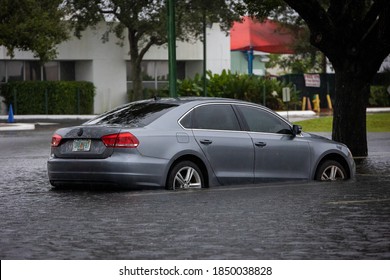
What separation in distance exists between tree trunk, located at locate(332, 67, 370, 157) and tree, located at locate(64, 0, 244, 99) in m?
29.4

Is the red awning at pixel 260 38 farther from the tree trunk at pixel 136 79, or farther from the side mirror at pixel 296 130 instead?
the side mirror at pixel 296 130

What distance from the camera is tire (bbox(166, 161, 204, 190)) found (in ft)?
50.6

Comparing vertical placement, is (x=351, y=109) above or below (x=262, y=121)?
below

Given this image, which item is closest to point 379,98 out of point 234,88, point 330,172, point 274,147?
point 234,88

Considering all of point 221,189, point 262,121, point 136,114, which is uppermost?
Result: point 136,114

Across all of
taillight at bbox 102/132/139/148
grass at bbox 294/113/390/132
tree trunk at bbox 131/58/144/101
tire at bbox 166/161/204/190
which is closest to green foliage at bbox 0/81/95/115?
tree trunk at bbox 131/58/144/101

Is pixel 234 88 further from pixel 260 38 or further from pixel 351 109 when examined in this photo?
pixel 351 109

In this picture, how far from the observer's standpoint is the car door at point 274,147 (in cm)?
1645

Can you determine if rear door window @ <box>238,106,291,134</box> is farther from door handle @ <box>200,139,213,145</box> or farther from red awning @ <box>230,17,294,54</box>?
red awning @ <box>230,17,294,54</box>

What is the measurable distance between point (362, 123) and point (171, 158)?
992 centimetres

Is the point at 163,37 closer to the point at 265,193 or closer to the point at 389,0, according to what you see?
the point at 389,0

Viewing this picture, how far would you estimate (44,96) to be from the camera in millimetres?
55750

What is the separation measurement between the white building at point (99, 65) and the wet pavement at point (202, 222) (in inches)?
1580

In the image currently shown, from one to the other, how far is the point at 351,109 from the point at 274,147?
8079 mm
